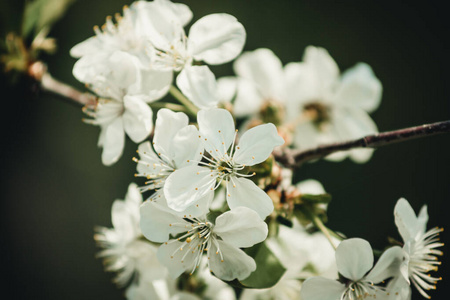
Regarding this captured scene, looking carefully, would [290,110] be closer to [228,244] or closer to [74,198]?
[228,244]

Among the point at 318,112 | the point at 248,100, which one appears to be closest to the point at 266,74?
the point at 248,100

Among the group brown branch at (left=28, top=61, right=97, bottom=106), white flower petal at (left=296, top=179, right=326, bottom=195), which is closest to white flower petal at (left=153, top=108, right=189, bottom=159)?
brown branch at (left=28, top=61, right=97, bottom=106)

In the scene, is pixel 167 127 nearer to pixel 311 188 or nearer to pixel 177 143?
pixel 177 143

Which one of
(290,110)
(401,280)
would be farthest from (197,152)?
(290,110)

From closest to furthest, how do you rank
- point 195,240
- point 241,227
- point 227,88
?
point 241,227 → point 195,240 → point 227,88

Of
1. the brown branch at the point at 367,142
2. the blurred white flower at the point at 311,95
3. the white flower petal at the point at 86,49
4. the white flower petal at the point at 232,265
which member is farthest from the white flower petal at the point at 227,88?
the white flower petal at the point at 232,265

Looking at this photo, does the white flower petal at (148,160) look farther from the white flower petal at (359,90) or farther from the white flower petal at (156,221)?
the white flower petal at (359,90)

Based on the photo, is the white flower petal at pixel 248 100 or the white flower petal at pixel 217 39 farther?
the white flower petal at pixel 248 100
